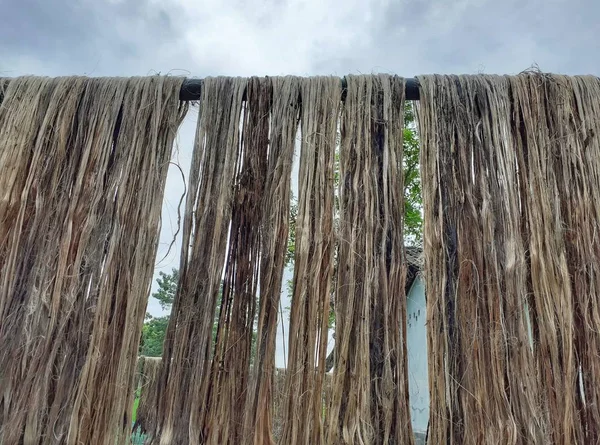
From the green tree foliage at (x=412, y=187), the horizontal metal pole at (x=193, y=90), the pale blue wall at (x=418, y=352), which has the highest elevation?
the green tree foliage at (x=412, y=187)

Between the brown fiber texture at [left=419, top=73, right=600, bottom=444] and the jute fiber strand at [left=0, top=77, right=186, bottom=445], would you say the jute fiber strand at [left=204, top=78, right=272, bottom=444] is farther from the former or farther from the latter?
the brown fiber texture at [left=419, top=73, right=600, bottom=444]

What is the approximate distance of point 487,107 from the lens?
4.50 ft

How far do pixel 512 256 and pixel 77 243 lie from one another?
118cm

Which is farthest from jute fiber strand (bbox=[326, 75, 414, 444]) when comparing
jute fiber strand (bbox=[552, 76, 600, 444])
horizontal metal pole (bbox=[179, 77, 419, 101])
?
jute fiber strand (bbox=[552, 76, 600, 444])

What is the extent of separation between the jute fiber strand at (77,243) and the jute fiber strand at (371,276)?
530 mm

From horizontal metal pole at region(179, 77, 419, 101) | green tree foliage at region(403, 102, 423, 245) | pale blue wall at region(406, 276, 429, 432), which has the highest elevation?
green tree foliage at region(403, 102, 423, 245)

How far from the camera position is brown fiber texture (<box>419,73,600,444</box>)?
1115 millimetres

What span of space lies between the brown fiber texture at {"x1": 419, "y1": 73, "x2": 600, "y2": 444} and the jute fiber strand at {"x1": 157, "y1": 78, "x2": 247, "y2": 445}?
0.56 meters

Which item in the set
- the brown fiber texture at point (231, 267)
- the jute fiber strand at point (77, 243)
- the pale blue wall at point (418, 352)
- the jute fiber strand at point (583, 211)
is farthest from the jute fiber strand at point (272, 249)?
the pale blue wall at point (418, 352)

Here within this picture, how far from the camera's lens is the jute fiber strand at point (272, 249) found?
112cm

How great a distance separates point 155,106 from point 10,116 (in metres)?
0.47

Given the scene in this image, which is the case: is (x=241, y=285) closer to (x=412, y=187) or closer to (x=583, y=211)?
Result: (x=583, y=211)

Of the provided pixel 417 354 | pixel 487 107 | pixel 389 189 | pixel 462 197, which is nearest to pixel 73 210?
pixel 389 189

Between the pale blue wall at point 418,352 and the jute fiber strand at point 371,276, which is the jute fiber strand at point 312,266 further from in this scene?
the pale blue wall at point 418,352
